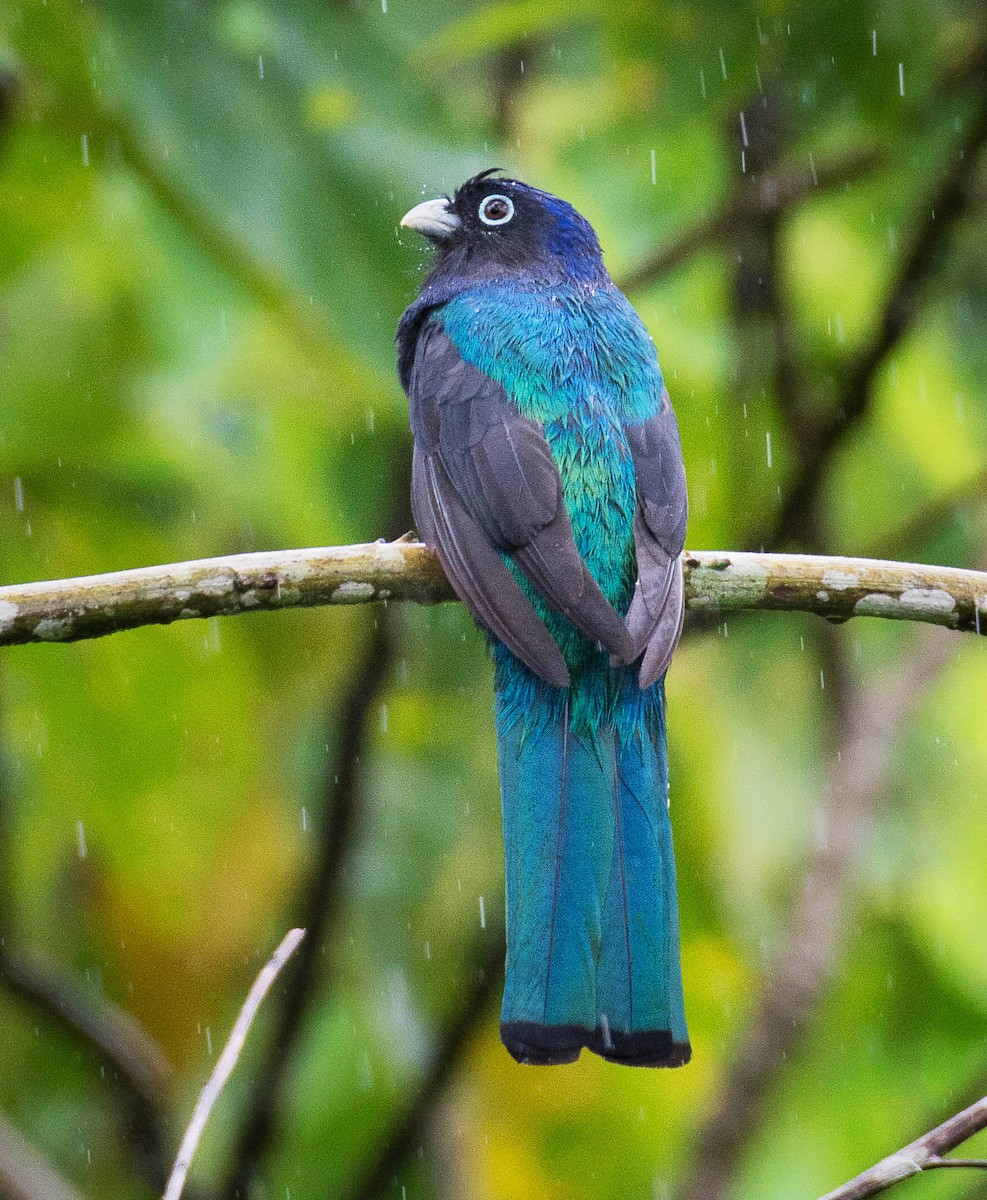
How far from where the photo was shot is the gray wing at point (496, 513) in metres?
3.34

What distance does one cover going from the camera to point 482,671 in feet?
16.2

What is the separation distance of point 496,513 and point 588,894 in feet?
2.78

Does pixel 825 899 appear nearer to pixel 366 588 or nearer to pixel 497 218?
pixel 366 588

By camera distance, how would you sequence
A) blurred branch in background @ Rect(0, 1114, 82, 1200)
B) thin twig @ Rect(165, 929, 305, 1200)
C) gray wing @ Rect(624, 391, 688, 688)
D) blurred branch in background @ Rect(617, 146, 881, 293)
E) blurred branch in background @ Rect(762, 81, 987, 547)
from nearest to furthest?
1. thin twig @ Rect(165, 929, 305, 1200)
2. gray wing @ Rect(624, 391, 688, 688)
3. blurred branch in background @ Rect(0, 1114, 82, 1200)
4. blurred branch in background @ Rect(762, 81, 987, 547)
5. blurred branch in background @ Rect(617, 146, 881, 293)

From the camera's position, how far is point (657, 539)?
3523 mm

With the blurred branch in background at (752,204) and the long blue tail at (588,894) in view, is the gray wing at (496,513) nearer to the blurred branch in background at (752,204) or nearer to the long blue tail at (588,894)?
the long blue tail at (588,894)

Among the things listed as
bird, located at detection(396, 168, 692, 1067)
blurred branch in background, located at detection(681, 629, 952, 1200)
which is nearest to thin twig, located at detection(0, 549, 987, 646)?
bird, located at detection(396, 168, 692, 1067)

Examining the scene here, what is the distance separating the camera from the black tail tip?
2.95m

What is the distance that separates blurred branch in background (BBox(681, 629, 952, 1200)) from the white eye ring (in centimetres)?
154

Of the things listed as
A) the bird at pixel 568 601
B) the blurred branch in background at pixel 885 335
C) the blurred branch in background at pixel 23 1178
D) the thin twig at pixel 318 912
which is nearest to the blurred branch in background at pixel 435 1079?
the thin twig at pixel 318 912

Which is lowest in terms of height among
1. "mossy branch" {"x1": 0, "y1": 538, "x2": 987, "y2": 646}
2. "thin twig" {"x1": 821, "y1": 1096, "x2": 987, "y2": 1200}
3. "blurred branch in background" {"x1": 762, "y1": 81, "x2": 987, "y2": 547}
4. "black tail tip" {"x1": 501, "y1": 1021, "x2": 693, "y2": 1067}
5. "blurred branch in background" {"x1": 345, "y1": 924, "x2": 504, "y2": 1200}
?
"blurred branch in background" {"x1": 345, "y1": 924, "x2": 504, "y2": 1200}

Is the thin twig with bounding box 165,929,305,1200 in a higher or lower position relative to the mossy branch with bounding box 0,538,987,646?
lower

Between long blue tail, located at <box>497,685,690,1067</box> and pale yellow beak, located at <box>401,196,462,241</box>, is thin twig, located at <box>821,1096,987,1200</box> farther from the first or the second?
pale yellow beak, located at <box>401,196,462,241</box>

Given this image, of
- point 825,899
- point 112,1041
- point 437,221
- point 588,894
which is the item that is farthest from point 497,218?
point 112,1041
